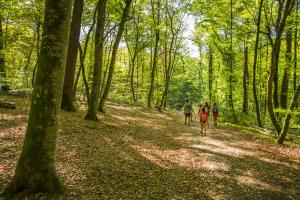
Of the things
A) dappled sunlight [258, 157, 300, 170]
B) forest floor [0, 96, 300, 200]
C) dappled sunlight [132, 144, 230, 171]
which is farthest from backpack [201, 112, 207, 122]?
dappled sunlight [258, 157, 300, 170]

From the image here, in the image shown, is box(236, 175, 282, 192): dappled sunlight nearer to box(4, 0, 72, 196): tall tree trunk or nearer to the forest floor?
the forest floor

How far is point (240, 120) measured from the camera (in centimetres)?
2430

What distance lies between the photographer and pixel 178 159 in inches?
402

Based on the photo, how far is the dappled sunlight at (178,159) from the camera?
9427mm

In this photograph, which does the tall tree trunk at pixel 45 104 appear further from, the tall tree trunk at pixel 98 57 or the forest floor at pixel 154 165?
the tall tree trunk at pixel 98 57

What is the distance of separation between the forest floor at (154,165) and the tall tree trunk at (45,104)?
883 mm

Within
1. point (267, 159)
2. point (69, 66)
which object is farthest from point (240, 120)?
point (69, 66)

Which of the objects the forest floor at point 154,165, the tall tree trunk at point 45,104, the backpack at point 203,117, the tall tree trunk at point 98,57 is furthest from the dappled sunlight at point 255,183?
the tall tree trunk at point 98,57

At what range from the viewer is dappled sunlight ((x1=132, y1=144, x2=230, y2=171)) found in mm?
9427

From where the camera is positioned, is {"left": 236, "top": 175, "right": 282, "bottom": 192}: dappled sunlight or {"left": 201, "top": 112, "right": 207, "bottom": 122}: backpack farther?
{"left": 201, "top": 112, "right": 207, "bottom": 122}: backpack

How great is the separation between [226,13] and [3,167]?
23.4 metres

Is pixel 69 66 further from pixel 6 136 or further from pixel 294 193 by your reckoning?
pixel 294 193

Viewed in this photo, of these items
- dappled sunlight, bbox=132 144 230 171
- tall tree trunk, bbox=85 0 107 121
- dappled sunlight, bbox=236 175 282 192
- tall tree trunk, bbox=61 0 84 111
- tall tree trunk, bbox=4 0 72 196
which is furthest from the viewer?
tall tree trunk, bbox=61 0 84 111

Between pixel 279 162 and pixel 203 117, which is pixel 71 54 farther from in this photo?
pixel 279 162
